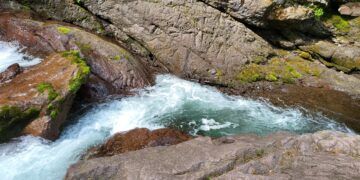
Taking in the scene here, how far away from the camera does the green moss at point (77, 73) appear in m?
10.1

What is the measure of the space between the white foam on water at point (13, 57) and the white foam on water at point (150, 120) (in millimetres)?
3246

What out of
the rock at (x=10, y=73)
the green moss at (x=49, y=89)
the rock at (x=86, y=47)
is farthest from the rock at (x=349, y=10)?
the rock at (x=10, y=73)

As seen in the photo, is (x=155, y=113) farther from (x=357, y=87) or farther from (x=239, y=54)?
(x=357, y=87)

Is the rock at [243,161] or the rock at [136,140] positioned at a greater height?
the rock at [243,161]

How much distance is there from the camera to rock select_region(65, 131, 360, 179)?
6.53m

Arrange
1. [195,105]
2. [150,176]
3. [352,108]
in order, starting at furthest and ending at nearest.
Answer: [352,108]
[195,105]
[150,176]

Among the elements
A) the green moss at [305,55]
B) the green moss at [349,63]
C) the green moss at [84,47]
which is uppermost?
the green moss at [84,47]

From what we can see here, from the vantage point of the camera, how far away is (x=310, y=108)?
42.9 ft

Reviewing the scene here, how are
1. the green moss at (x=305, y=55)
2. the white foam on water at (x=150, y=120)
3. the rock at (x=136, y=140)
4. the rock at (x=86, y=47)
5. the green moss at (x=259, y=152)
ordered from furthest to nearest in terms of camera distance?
the green moss at (x=305, y=55)
the rock at (x=86, y=47)
the rock at (x=136, y=140)
the white foam on water at (x=150, y=120)
the green moss at (x=259, y=152)

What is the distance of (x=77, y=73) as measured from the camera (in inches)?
409

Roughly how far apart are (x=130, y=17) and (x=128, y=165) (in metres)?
9.01

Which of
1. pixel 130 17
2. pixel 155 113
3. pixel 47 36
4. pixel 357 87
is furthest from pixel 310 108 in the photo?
pixel 47 36

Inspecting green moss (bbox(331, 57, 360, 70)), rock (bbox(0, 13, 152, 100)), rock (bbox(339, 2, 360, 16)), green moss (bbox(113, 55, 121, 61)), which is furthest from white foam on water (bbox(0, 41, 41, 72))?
rock (bbox(339, 2, 360, 16))

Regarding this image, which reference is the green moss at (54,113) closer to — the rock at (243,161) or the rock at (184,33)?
the rock at (243,161)
